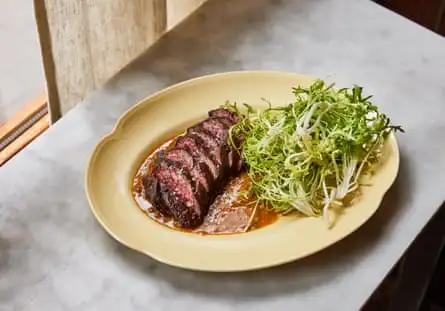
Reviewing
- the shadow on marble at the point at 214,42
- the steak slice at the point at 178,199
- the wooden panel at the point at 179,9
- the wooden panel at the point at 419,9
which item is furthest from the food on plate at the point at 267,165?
the wooden panel at the point at 419,9

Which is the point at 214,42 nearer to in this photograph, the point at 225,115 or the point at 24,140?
the point at 225,115

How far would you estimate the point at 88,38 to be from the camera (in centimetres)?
133

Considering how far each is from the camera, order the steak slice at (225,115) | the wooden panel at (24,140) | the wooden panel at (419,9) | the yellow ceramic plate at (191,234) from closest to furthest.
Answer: the yellow ceramic plate at (191,234)
the steak slice at (225,115)
the wooden panel at (24,140)
the wooden panel at (419,9)

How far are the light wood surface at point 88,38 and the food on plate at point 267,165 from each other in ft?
0.81

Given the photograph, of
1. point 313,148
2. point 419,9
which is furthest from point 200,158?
point 419,9

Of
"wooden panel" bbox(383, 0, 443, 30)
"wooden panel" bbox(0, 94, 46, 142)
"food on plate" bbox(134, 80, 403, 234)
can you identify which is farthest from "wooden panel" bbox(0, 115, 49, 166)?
"wooden panel" bbox(383, 0, 443, 30)

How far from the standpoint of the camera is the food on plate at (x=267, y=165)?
112 cm

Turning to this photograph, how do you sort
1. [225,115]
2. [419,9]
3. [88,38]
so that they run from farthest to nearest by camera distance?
[419,9], [88,38], [225,115]

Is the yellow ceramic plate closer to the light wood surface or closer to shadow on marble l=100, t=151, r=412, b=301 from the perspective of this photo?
shadow on marble l=100, t=151, r=412, b=301

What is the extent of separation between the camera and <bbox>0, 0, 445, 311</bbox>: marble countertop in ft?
3.50

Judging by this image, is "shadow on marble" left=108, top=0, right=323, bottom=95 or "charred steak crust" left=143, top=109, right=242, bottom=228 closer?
"charred steak crust" left=143, top=109, right=242, bottom=228

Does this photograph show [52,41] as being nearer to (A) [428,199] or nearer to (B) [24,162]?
(B) [24,162]

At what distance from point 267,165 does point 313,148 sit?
0.22 ft

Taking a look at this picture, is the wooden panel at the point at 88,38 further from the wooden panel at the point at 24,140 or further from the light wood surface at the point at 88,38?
the wooden panel at the point at 24,140
